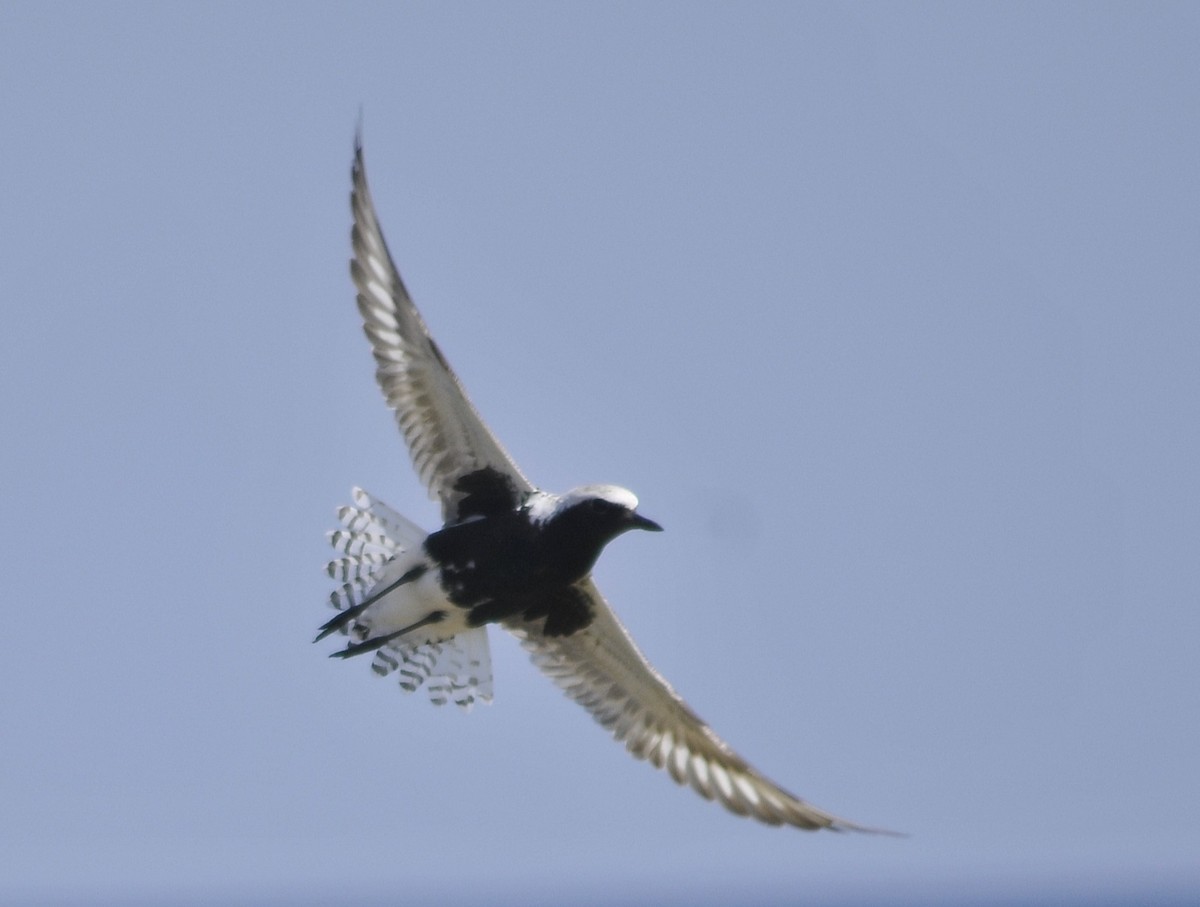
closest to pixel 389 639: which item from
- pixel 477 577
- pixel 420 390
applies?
pixel 477 577

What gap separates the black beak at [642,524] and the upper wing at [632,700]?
0.82 meters

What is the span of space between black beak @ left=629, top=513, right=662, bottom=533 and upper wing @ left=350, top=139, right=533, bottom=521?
736 millimetres

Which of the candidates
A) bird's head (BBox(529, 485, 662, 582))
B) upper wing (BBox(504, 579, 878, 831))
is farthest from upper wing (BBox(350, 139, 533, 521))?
upper wing (BBox(504, 579, 878, 831))

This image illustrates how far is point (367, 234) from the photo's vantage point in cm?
998

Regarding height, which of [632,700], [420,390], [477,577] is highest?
[420,390]

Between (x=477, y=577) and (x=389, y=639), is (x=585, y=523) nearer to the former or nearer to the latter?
(x=477, y=577)

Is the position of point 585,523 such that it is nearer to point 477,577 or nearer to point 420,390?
point 477,577

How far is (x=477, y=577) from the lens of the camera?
9.73 m

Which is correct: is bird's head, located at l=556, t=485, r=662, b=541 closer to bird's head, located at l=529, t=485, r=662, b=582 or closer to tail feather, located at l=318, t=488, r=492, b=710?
bird's head, located at l=529, t=485, r=662, b=582

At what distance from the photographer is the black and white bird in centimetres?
963

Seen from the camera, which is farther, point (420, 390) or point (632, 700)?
point (632, 700)

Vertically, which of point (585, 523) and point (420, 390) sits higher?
point (420, 390)

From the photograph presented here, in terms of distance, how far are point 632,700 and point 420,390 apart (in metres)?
1.96

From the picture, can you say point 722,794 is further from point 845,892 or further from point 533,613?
point 845,892
